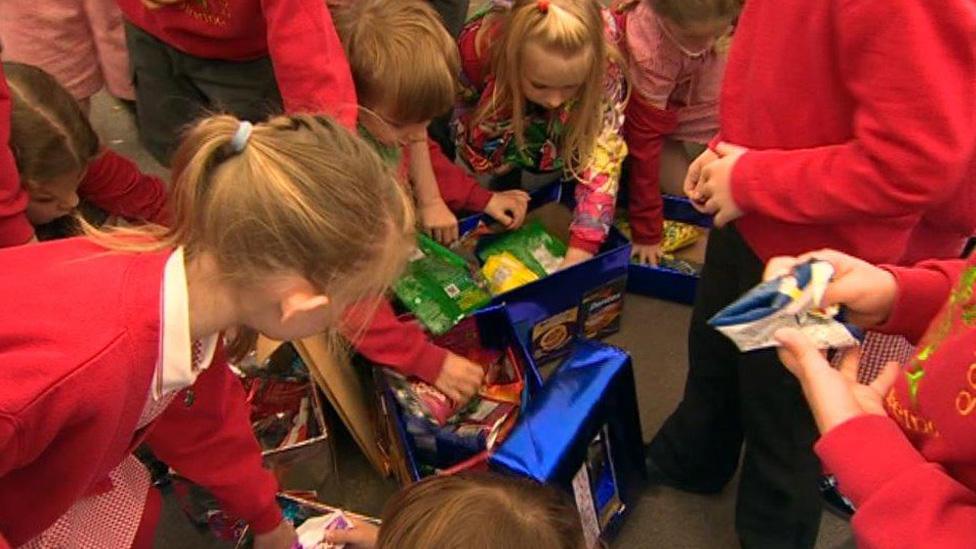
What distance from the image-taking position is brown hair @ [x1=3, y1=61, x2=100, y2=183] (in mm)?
1314

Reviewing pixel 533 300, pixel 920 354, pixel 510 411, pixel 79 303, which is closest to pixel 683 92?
pixel 533 300

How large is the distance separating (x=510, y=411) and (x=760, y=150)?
611 mm

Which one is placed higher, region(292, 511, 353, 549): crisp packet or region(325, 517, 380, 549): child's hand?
region(325, 517, 380, 549): child's hand

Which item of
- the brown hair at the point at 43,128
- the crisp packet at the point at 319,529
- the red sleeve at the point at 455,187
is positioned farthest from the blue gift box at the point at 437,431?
the brown hair at the point at 43,128

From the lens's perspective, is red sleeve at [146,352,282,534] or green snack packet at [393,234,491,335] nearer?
red sleeve at [146,352,282,534]

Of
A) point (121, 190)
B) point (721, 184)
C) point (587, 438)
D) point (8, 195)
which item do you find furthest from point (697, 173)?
point (121, 190)

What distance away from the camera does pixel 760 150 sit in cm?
103

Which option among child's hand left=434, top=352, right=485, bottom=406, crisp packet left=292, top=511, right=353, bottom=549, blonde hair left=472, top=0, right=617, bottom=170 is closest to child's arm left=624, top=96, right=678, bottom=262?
blonde hair left=472, top=0, right=617, bottom=170

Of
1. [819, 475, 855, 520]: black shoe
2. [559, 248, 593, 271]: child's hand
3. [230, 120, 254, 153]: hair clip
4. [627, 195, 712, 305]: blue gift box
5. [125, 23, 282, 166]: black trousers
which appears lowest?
[819, 475, 855, 520]: black shoe

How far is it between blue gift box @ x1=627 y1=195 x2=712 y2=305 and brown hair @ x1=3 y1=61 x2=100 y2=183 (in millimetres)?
1140

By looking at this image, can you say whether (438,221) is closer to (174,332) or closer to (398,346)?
(398,346)

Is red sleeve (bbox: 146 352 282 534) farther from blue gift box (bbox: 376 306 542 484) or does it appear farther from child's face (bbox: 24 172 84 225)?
child's face (bbox: 24 172 84 225)

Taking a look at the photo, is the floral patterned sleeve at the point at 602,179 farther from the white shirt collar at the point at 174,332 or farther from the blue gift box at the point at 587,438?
the white shirt collar at the point at 174,332

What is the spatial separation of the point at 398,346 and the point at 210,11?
2.09 ft
